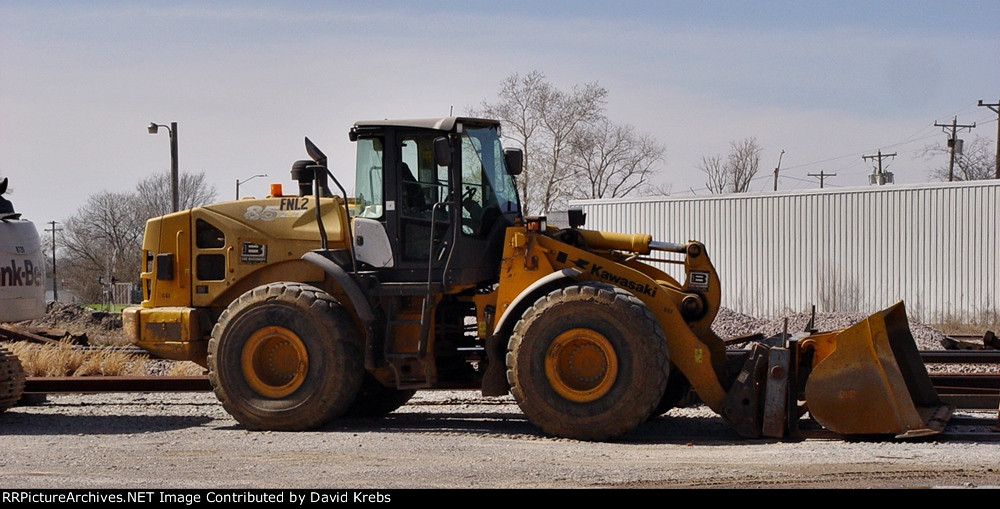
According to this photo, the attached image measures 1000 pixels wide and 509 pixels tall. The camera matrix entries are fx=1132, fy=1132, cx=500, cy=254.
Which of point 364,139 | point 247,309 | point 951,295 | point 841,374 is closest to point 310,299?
point 247,309

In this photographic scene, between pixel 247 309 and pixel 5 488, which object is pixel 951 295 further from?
pixel 5 488

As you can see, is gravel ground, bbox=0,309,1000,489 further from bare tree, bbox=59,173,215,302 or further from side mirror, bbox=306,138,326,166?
bare tree, bbox=59,173,215,302

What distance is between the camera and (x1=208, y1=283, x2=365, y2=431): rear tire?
33.3 ft

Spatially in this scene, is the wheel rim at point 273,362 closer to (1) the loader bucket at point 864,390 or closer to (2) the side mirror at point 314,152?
(2) the side mirror at point 314,152

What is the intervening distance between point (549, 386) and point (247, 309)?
2896mm

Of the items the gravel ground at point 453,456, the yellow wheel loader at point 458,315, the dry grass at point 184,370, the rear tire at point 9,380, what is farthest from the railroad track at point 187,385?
the dry grass at point 184,370

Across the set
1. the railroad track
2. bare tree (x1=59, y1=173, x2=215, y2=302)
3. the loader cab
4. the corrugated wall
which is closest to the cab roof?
the loader cab

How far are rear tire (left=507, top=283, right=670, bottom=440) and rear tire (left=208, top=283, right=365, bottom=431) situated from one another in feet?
5.22

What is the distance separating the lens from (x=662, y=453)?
8758mm

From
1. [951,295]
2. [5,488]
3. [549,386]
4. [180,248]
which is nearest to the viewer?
[5,488]

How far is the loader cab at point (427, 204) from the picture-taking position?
33.7 feet

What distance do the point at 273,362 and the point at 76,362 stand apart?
5.17 m

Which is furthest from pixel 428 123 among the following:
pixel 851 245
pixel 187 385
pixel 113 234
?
pixel 113 234

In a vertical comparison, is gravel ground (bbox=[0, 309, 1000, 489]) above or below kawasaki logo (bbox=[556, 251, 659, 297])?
below
